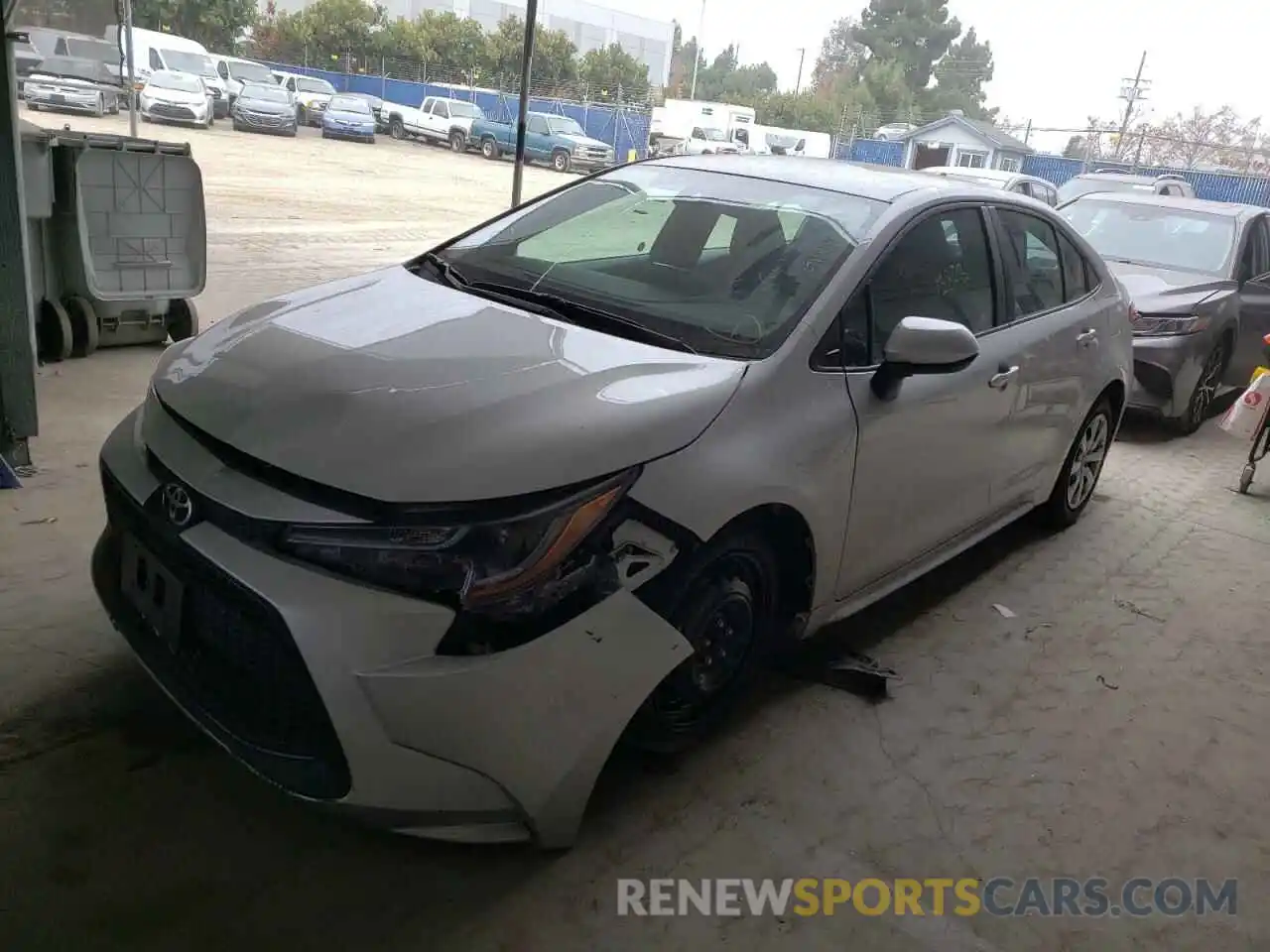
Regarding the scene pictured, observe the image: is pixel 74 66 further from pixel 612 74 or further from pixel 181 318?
pixel 612 74

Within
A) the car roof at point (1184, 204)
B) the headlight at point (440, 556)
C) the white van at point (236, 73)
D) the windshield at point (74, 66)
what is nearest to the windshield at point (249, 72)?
the white van at point (236, 73)

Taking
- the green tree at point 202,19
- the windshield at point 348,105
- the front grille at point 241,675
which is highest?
the green tree at point 202,19

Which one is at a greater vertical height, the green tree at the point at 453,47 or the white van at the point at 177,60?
the green tree at the point at 453,47

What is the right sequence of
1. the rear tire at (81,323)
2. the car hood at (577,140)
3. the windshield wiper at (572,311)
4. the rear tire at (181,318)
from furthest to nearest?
the car hood at (577,140), the rear tire at (181,318), the rear tire at (81,323), the windshield wiper at (572,311)

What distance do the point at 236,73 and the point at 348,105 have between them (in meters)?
2.61

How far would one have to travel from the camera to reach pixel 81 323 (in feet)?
17.9

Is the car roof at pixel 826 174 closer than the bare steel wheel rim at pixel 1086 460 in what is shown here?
Yes

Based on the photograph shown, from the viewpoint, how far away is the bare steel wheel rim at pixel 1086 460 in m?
4.34

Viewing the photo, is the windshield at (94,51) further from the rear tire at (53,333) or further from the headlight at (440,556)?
the headlight at (440,556)

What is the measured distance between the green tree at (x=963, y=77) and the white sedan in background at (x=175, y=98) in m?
20.3

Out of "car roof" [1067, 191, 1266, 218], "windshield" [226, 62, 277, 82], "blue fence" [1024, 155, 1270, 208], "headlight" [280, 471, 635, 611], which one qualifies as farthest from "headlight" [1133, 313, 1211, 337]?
"windshield" [226, 62, 277, 82]

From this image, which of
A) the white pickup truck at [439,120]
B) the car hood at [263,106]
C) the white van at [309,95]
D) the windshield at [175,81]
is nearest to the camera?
the windshield at [175,81]

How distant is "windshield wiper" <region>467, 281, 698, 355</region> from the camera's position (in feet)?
8.21

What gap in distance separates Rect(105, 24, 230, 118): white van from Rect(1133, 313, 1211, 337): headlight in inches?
776
